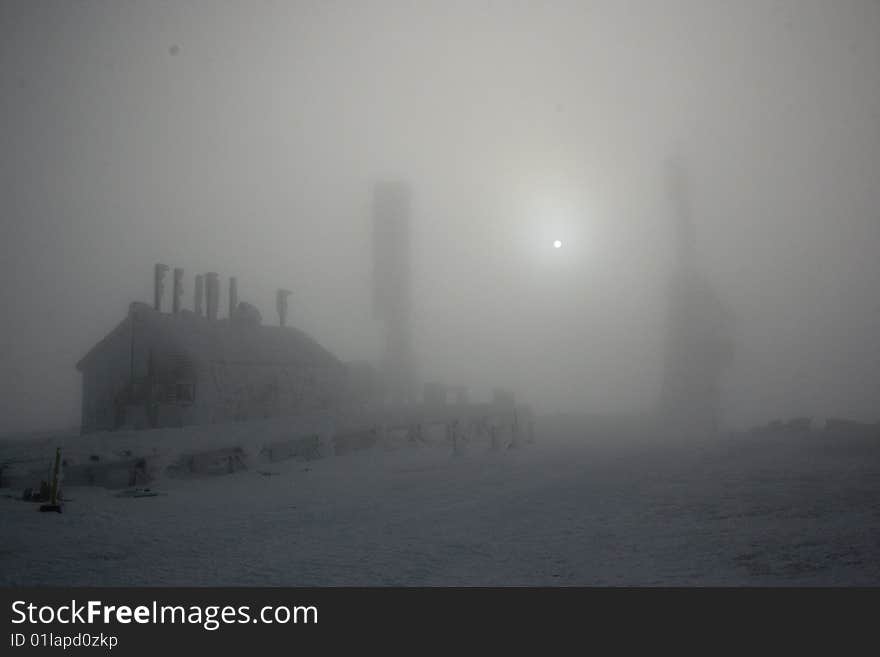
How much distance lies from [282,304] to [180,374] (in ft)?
43.5

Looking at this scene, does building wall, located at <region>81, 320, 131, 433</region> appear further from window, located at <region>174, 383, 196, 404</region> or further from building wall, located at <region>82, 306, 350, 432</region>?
window, located at <region>174, 383, 196, 404</region>

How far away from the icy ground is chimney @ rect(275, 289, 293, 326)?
70.6 ft

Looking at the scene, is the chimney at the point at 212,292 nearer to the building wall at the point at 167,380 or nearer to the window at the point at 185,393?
the building wall at the point at 167,380

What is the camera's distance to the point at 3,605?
21.1ft

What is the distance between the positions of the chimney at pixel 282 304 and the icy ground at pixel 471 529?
2151 centimetres

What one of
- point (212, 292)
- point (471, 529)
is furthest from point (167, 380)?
point (471, 529)

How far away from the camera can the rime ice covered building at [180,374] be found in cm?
2703

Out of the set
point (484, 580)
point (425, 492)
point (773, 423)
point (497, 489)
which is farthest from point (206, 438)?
point (773, 423)

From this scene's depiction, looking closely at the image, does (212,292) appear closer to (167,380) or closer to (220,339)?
(220,339)

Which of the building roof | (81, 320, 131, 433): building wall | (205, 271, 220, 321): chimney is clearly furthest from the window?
(205, 271, 220, 321): chimney

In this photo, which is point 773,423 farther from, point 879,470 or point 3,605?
point 3,605

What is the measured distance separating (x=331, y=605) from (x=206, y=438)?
48.6 ft

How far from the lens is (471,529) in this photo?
10.8 m

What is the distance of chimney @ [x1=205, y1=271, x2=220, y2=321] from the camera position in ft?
114
